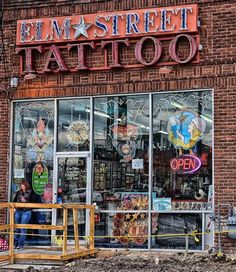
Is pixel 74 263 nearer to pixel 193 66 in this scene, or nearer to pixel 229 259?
pixel 229 259

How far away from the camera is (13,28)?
632 inches

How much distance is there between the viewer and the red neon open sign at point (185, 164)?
14.3m

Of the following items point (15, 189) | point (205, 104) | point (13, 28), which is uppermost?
point (13, 28)

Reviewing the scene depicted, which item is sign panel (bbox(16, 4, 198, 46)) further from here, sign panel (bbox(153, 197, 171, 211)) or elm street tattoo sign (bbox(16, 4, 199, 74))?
sign panel (bbox(153, 197, 171, 211))

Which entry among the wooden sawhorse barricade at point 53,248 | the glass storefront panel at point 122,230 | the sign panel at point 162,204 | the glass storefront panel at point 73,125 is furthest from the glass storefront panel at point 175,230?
the glass storefront panel at point 73,125

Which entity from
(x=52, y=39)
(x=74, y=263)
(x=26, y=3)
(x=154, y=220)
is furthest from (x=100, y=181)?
(x=26, y=3)

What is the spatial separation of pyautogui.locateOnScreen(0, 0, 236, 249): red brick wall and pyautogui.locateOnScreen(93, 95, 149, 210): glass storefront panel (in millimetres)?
463

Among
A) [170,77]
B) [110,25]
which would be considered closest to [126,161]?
[170,77]

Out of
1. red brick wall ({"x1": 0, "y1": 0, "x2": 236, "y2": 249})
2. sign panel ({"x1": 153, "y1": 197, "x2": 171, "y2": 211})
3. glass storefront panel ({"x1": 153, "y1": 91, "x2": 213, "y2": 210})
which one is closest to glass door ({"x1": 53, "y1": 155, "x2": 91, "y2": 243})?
red brick wall ({"x1": 0, "y1": 0, "x2": 236, "y2": 249})

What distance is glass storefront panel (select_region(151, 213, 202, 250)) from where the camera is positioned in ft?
46.0

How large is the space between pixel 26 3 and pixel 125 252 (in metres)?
7.02

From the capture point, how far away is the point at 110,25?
14984 mm

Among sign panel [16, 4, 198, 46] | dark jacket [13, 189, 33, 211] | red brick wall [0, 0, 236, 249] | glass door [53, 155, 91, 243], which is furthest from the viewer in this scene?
dark jacket [13, 189, 33, 211]

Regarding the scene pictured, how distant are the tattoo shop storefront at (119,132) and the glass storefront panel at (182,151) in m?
0.02
